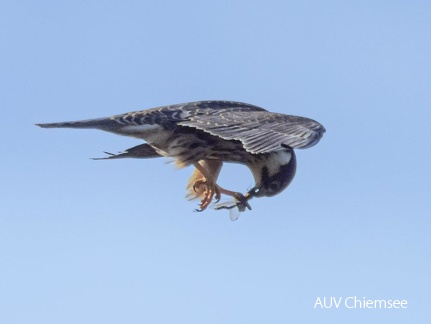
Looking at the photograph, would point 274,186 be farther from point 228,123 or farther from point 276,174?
point 228,123

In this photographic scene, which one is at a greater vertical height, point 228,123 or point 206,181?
point 228,123

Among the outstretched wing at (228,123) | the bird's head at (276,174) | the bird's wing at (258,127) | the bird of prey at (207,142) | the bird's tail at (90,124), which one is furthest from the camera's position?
Answer: the bird's head at (276,174)

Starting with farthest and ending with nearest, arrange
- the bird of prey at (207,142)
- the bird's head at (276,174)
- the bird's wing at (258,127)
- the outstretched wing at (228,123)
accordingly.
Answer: the bird's head at (276,174)
the bird of prey at (207,142)
the outstretched wing at (228,123)
the bird's wing at (258,127)

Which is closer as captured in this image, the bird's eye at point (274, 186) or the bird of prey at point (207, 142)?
the bird of prey at point (207, 142)

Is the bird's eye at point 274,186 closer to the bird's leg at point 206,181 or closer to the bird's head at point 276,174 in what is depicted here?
the bird's head at point 276,174

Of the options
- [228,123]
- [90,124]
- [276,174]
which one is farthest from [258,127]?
[90,124]

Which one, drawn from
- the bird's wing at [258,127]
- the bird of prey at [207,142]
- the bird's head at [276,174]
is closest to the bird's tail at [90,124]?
the bird of prey at [207,142]

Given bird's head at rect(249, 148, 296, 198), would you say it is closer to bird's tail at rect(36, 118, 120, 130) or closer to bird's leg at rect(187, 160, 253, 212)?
bird's leg at rect(187, 160, 253, 212)
